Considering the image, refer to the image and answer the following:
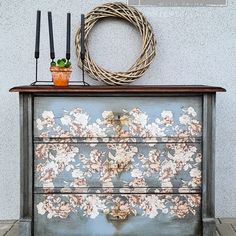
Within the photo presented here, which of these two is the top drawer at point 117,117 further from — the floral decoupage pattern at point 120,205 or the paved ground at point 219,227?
the paved ground at point 219,227

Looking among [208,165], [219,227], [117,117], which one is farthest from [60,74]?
[219,227]

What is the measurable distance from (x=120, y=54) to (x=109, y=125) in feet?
2.38

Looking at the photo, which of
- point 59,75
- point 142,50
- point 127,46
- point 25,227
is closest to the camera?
point 25,227

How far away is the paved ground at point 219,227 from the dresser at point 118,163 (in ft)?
1.21

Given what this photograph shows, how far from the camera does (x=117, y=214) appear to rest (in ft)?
8.23

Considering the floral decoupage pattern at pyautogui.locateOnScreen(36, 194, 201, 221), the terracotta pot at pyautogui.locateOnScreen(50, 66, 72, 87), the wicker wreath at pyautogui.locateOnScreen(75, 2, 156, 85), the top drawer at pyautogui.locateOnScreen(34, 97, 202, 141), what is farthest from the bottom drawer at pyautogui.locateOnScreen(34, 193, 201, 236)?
the wicker wreath at pyautogui.locateOnScreen(75, 2, 156, 85)

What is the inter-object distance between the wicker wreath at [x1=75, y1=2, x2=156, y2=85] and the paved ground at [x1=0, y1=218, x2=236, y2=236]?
1.09 meters

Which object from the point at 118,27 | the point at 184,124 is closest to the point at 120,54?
the point at 118,27

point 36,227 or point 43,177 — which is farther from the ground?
point 43,177

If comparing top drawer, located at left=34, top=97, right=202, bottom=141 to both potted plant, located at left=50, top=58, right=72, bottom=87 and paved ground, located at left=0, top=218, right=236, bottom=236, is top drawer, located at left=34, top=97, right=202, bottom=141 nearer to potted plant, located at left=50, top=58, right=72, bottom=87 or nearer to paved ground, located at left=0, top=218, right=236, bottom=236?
potted plant, located at left=50, top=58, right=72, bottom=87

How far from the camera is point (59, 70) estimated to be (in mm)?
2576

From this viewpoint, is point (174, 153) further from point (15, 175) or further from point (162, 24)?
point (15, 175)

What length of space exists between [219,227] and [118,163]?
35.3 inches

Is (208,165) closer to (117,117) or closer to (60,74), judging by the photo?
(117,117)
